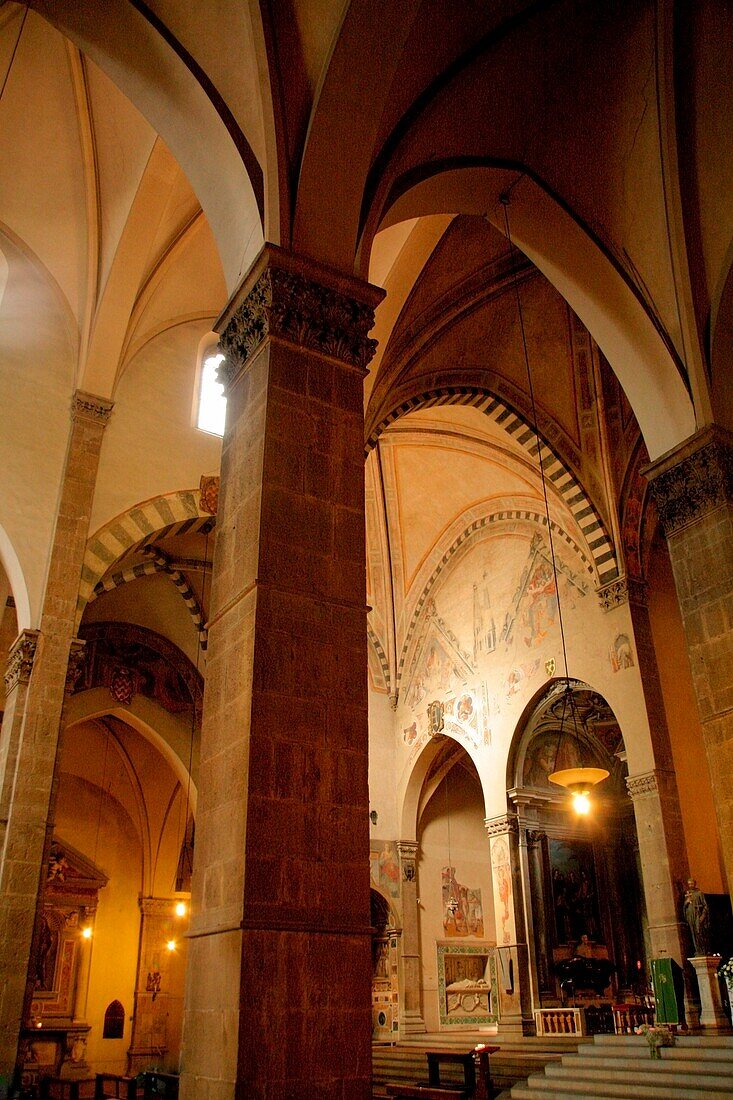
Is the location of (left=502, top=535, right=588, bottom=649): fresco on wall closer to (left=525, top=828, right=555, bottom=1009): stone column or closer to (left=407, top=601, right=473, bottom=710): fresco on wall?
(left=407, top=601, right=473, bottom=710): fresco on wall

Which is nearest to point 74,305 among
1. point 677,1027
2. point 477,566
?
point 477,566

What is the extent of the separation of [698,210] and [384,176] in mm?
3655

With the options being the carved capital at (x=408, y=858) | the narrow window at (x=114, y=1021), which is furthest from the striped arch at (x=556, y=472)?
the narrow window at (x=114, y=1021)

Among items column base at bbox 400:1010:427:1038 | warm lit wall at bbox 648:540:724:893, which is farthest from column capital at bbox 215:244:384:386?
column base at bbox 400:1010:427:1038

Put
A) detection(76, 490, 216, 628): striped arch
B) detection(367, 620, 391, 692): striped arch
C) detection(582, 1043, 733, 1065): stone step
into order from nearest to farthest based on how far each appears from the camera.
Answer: detection(582, 1043, 733, 1065): stone step < detection(76, 490, 216, 628): striped arch < detection(367, 620, 391, 692): striped arch

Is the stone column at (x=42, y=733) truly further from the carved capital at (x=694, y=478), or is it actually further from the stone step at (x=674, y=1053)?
the carved capital at (x=694, y=478)

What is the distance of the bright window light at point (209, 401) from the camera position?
12391 millimetres

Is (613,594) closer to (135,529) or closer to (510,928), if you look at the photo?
(510,928)

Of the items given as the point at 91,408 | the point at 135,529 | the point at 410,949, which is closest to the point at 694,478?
the point at 135,529

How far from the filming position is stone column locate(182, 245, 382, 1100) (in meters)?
4.35

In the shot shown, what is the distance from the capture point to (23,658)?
9.73 m

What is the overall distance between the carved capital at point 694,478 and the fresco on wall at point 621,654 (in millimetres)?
4232

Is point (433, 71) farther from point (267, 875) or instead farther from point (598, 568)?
point (598, 568)

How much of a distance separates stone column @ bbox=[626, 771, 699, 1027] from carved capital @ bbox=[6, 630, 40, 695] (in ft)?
25.3
